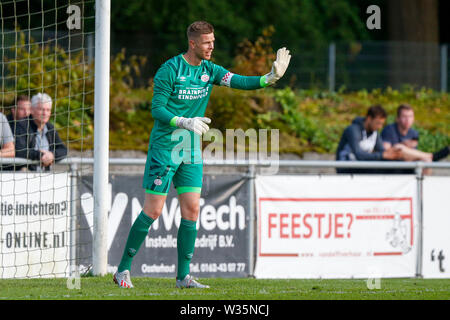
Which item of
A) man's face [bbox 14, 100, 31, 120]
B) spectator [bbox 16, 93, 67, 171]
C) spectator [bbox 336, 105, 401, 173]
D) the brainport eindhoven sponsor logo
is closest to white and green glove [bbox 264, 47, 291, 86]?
spectator [bbox 16, 93, 67, 171]

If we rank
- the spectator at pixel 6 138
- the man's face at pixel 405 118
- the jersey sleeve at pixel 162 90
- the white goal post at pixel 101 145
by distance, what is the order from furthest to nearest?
the man's face at pixel 405 118, the spectator at pixel 6 138, the white goal post at pixel 101 145, the jersey sleeve at pixel 162 90

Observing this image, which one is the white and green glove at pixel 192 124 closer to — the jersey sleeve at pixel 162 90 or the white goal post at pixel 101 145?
the jersey sleeve at pixel 162 90

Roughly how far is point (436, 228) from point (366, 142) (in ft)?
5.44

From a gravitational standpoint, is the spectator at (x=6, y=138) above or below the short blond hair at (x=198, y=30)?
below

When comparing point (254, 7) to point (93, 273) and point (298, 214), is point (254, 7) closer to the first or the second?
point (298, 214)

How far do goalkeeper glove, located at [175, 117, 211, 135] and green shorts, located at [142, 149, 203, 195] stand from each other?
397mm

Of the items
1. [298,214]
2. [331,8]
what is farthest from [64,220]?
[331,8]

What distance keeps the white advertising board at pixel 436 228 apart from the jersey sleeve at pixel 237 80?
170 inches

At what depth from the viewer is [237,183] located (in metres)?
10.4

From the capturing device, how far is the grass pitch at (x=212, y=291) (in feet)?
22.2

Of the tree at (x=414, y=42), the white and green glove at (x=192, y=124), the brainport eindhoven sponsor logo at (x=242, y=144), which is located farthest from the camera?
the tree at (x=414, y=42)

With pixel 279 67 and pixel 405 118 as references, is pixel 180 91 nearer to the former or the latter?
pixel 279 67

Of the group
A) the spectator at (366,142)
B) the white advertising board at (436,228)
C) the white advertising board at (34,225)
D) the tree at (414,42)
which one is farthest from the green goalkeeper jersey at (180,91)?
the tree at (414,42)

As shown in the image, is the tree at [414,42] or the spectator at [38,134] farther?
the tree at [414,42]
